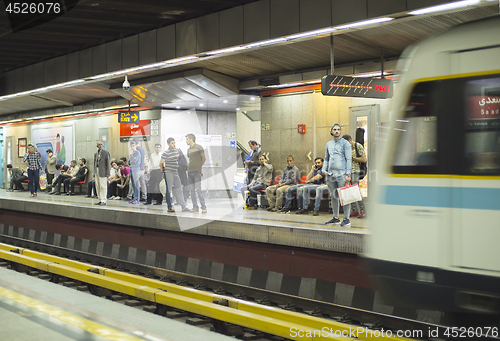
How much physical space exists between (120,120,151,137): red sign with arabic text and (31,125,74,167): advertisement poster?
13.1ft

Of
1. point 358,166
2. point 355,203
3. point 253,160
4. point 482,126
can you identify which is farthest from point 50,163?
point 482,126

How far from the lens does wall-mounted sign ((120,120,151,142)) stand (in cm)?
1783

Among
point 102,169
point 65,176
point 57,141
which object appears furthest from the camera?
point 57,141

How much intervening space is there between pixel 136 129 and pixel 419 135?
596 inches

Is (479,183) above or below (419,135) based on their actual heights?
below

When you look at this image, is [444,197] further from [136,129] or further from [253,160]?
[136,129]

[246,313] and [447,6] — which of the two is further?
[447,6]

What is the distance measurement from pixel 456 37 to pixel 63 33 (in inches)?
365

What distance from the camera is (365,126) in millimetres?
11578

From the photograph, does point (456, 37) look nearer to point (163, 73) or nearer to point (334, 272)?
point (334, 272)

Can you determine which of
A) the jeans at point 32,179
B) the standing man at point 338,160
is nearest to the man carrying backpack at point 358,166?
the standing man at point 338,160

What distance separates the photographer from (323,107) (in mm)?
12328

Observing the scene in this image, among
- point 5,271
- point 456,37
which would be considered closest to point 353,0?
point 456,37

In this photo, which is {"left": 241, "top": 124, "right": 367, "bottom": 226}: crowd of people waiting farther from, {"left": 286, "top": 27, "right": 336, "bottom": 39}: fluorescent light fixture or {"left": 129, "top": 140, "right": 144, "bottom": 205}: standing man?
{"left": 129, "top": 140, "right": 144, "bottom": 205}: standing man
